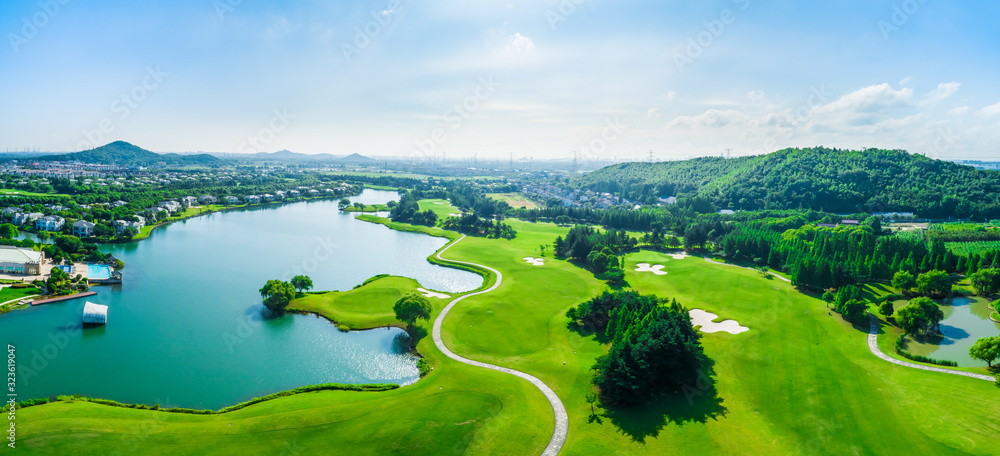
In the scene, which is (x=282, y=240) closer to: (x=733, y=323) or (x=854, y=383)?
(x=733, y=323)

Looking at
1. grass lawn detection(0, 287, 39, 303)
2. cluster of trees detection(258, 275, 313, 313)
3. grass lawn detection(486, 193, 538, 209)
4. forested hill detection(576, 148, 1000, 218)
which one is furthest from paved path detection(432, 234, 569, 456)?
forested hill detection(576, 148, 1000, 218)

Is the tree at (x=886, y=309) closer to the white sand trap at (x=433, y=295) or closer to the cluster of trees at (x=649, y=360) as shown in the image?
the cluster of trees at (x=649, y=360)

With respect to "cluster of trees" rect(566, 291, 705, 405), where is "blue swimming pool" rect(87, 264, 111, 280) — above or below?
below

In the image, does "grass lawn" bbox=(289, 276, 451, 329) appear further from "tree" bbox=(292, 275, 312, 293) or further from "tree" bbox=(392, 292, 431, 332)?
"tree" bbox=(392, 292, 431, 332)

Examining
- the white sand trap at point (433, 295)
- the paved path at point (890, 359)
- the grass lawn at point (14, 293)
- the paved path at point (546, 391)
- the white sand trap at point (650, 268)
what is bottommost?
the paved path at point (546, 391)

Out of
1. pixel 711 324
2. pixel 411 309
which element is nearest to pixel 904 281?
pixel 711 324

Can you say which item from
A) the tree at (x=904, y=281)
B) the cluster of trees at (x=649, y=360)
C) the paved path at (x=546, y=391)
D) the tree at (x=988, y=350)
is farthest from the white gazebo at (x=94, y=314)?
the tree at (x=904, y=281)
